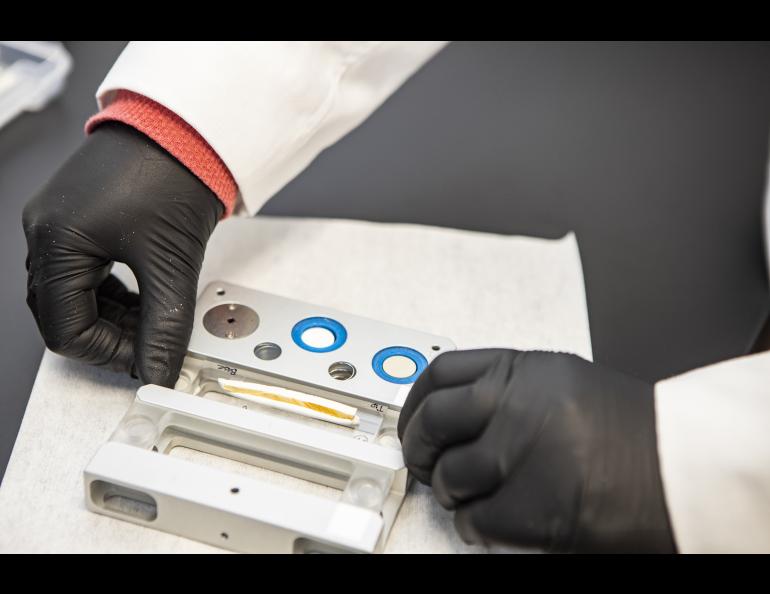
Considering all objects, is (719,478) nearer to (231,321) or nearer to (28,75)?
(231,321)

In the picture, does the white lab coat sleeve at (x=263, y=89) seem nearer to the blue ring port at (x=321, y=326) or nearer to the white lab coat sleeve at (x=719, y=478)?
the blue ring port at (x=321, y=326)

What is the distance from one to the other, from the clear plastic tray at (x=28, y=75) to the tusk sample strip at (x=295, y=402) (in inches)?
27.3

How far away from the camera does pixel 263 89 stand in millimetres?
996

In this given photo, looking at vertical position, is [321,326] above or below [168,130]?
below

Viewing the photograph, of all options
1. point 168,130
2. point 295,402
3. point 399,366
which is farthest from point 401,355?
point 168,130

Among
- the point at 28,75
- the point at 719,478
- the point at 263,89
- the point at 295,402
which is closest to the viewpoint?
the point at 719,478

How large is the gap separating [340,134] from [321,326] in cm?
32

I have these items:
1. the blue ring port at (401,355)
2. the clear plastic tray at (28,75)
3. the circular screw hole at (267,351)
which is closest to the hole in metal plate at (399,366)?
the blue ring port at (401,355)

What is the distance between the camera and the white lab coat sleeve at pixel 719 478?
0.71 m

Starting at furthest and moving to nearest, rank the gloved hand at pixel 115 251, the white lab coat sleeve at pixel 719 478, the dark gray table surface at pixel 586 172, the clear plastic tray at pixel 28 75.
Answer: the clear plastic tray at pixel 28 75, the dark gray table surface at pixel 586 172, the gloved hand at pixel 115 251, the white lab coat sleeve at pixel 719 478

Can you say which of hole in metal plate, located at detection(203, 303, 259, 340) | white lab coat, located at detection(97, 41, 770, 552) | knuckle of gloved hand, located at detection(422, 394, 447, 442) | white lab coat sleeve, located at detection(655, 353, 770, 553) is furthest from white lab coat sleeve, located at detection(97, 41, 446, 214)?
white lab coat sleeve, located at detection(655, 353, 770, 553)

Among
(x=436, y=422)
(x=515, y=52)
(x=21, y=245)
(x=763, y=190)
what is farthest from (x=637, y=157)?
(x=21, y=245)

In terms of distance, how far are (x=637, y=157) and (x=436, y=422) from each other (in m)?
0.81

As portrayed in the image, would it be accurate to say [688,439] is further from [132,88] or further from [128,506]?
[132,88]
